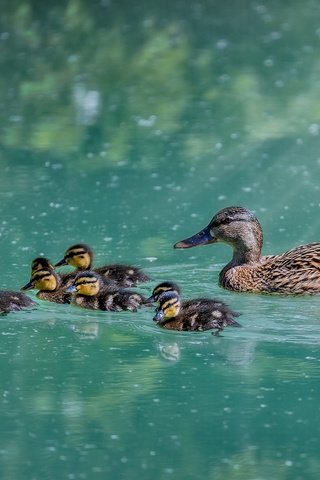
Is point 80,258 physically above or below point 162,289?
above

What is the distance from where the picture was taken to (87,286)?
762cm

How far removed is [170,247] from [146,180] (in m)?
1.40

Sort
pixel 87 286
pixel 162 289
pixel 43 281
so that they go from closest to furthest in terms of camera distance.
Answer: pixel 162 289, pixel 87 286, pixel 43 281

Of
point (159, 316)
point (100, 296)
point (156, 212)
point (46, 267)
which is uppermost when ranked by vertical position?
point (156, 212)

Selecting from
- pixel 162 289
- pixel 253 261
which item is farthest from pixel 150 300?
pixel 253 261

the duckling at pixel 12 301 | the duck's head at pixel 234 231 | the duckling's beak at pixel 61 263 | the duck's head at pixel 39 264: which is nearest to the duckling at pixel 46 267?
the duck's head at pixel 39 264

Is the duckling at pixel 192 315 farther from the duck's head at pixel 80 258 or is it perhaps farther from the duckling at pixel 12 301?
the duck's head at pixel 80 258

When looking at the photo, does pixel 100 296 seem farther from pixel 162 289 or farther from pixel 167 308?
pixel 167 308

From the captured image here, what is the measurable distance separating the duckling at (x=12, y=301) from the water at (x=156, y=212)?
Result: 5 cm

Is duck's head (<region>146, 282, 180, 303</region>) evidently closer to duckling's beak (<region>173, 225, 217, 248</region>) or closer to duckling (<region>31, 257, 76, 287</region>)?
duckling (<region>31, 257, 76, 287</region>)

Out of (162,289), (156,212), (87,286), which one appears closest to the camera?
(162,289)

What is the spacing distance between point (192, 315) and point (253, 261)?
1.20 m

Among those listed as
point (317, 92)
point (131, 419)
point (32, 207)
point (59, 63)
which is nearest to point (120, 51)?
point (59, 63)

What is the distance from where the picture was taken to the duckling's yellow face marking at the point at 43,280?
306 inches
